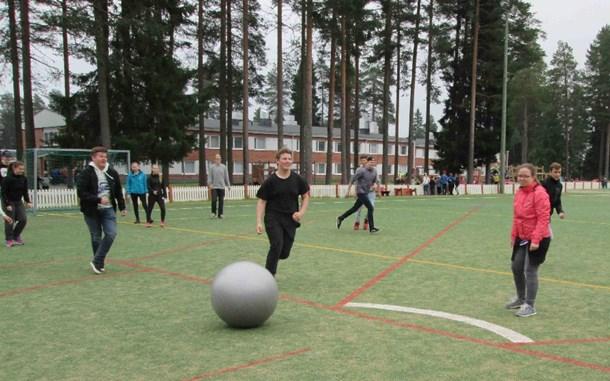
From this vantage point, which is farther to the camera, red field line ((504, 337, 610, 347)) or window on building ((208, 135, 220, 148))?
window on building ((208, 135, 220, 148))

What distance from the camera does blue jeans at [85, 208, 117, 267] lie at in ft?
27.9

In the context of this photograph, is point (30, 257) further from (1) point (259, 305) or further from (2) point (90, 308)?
(1) point (259, 305)

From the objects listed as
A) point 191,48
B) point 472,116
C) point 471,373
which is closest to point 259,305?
point 471,373

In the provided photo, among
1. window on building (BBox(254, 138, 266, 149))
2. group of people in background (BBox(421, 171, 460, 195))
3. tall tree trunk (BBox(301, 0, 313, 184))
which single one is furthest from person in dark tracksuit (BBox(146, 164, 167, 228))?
window on building (BBox(254, 138, 266, 149))

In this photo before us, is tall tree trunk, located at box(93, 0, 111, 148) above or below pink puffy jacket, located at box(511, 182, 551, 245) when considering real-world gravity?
above

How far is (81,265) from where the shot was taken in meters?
9.46

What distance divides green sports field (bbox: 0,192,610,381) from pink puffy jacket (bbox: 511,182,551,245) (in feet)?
3.06

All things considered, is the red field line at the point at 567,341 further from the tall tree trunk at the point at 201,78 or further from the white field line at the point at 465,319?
the tall tree trunk at the point at 201,78

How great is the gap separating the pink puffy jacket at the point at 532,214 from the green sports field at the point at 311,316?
934mm

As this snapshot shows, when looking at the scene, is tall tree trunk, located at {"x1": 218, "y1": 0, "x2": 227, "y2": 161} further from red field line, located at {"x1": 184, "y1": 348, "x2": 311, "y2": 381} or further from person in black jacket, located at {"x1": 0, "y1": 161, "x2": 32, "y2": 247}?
red field line, located at {"x1": 184, "y1": 348, "x2": 311, "y2": 381}

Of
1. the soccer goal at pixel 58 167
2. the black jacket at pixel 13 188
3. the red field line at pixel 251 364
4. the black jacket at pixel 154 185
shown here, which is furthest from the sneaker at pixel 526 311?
the soccer goal at pixel 58 167

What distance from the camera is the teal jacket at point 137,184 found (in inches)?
643

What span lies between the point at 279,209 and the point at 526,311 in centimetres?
328

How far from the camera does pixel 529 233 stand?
6.16 meters
